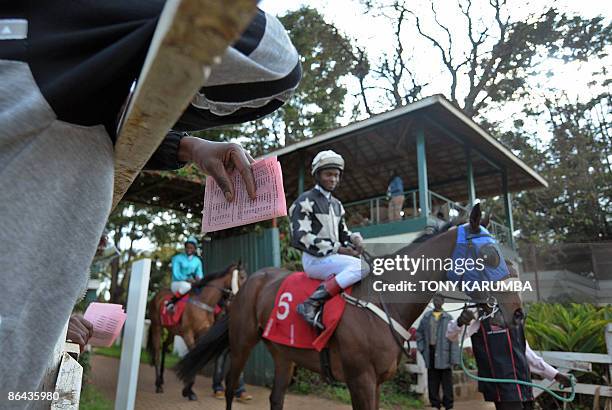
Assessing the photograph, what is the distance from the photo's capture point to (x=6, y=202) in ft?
1.82

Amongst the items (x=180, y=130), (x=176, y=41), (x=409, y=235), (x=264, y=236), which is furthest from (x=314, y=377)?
(x=176, y=41)

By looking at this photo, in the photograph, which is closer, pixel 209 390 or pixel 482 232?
pixel 482 232

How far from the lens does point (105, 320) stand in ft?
Answer: 5.79

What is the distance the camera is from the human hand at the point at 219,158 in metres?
0.91

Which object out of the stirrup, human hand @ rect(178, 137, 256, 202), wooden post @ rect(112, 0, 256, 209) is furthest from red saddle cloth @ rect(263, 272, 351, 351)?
wooden post @ rect(112, 0, 256, 209)

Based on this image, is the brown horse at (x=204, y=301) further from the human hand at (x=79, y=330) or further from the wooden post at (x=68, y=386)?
the wooden post at (x=68, y=386)

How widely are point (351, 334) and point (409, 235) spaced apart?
231 inches

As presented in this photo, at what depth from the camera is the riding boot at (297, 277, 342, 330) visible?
3.93 meters

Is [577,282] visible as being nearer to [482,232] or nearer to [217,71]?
[482,232]

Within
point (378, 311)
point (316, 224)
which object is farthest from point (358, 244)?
point (378, 311)

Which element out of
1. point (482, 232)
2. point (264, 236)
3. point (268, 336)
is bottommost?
point (268, 336)

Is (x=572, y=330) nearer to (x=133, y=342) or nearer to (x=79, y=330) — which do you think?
(x=133, y=342)

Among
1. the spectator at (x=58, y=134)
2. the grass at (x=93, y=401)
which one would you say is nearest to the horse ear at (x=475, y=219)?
the spectator at (x=58, y=134)

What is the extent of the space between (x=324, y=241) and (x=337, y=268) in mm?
293
